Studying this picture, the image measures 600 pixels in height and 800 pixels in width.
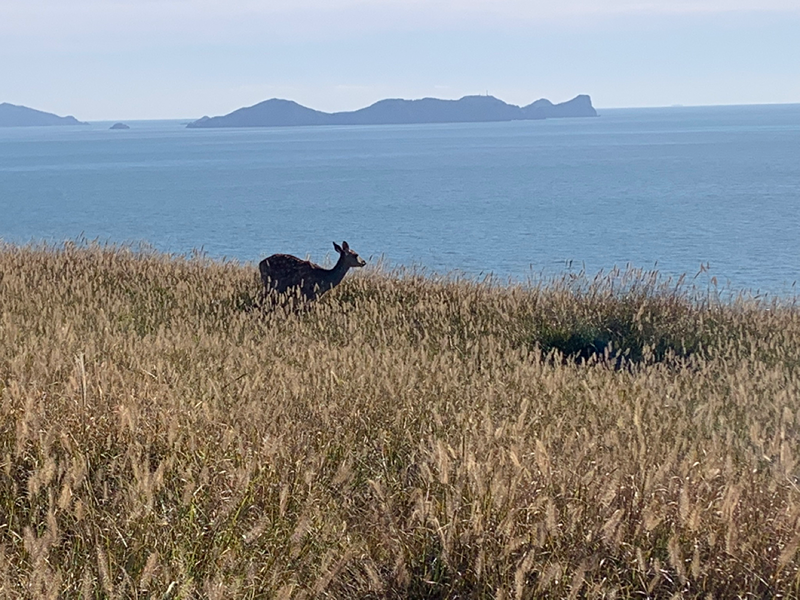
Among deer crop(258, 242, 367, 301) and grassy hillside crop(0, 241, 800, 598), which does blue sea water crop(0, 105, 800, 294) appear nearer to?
deer crop(258, 242, 367, 301)

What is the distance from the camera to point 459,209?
6694 cm

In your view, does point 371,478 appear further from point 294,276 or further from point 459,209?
point 459,209

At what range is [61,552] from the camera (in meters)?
3.68

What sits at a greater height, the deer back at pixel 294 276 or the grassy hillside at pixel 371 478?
the grassy hillside at pixel 371 478

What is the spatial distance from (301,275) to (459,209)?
184ft

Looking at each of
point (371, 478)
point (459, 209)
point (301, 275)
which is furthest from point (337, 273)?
point (459, 209)

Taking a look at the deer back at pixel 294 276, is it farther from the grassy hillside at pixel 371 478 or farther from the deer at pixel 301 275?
the grassy hillside at pixel 371 478

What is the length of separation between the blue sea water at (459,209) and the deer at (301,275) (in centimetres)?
284

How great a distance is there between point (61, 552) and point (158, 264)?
32.5 ft

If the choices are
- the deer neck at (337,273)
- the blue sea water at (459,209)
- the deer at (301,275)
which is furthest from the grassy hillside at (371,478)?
the blue sea water at (459,209)

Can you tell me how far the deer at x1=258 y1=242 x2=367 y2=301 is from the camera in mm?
11438

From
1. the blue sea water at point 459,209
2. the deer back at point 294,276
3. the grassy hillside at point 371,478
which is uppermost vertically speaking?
the grassy hillside at point 371,478

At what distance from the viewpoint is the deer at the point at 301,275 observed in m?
11.4

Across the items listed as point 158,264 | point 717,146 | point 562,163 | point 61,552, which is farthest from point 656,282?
point 717,146
